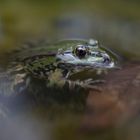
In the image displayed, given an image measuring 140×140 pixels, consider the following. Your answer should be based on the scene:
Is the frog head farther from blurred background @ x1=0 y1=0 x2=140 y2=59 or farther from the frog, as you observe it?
blurred background @ x1=0 y1=0 x2=140 y2=59

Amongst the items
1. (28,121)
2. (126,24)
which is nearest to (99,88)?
(28,121)

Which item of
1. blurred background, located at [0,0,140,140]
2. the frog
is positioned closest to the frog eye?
the frog

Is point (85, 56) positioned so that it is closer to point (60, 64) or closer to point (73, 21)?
point (60, 64)

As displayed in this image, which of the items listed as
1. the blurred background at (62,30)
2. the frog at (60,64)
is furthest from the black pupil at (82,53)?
the blurred background at (62,30)

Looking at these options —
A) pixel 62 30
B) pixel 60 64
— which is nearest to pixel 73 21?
pixel 62 30

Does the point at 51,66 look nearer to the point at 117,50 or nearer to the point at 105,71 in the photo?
the point at 105,71

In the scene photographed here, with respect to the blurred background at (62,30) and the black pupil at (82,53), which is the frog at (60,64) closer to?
the black pupil at (82,53)
